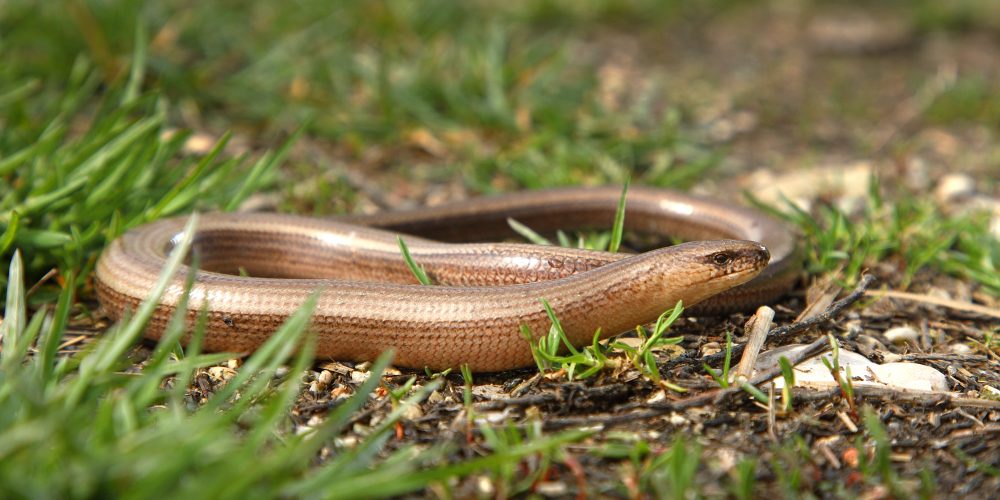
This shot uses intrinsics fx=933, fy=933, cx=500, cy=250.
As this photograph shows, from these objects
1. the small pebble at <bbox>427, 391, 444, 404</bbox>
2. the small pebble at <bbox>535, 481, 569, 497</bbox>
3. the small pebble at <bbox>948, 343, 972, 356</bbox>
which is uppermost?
the small pebble at <bbox>535, 481, 569, 497</bbox>

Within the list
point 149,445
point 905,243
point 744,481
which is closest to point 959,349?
point 905,243

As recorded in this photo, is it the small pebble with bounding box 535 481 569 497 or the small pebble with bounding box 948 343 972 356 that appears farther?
the small pebble with bounding box 948 343 972 356

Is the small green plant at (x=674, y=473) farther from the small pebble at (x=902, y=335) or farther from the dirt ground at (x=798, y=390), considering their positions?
the small pebble at (x=902, y=335)

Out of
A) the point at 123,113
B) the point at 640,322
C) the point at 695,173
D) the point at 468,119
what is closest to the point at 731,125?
the point at 695,173

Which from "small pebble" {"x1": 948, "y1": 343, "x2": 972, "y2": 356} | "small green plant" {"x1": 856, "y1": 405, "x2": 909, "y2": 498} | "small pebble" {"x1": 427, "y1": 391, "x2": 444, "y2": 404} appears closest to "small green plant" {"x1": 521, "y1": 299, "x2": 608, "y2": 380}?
"small pebble" {"x1": 427, "y1": 391, "x2": 444, "y2": 404}

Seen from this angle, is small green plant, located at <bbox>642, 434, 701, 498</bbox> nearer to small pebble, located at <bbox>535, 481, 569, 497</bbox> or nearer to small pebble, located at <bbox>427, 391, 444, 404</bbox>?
small pebble, located at <bbox>535, 481, 569, 497</bbox>

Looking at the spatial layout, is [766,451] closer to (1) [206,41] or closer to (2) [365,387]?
(2) [365,387]

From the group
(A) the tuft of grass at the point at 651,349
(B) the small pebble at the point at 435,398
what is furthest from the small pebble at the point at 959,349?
(B) the small pebble at the point at 435,398

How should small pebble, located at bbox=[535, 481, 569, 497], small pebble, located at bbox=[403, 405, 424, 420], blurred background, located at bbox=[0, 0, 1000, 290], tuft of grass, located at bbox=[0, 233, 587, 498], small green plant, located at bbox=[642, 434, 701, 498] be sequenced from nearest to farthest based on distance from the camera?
1. tuft of grass, located at bbox=[0, 233, 587, 498]
2. small green plant, located at bbox=[642, 434, 701, 498]
3. small pebble, located at bbox=[535, 481, 569, 497]
4. small pebble, located at bbox=[403, 405, 424, 420]
5. blurred background, located at bbox=[0, 0, 1000, 290]
